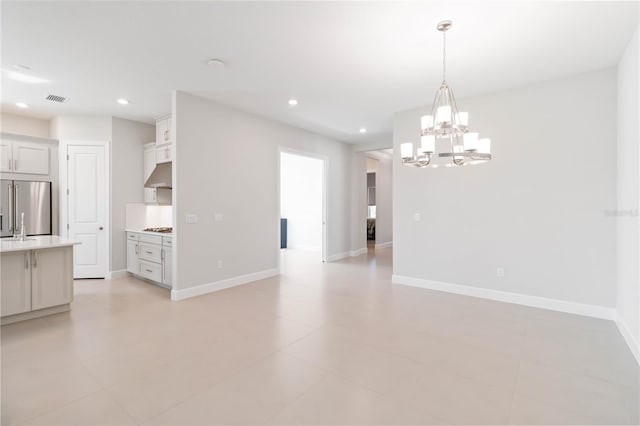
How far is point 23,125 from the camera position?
5.43m

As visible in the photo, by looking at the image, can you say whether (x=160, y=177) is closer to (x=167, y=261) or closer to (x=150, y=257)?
(x=150, y=257)

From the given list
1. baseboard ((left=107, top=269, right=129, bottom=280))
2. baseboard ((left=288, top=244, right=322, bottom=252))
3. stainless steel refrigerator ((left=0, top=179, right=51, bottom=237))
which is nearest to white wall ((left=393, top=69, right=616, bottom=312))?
baseboard ((left=288, top=244, right=322, bottom=252))

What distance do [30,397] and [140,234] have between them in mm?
3469

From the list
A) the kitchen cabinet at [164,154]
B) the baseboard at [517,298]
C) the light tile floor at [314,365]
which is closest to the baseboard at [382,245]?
the baseboard at [517,298]

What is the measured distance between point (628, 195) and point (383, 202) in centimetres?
695

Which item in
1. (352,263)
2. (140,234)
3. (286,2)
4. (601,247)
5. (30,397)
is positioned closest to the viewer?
(30,397)

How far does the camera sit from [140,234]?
17.3 feet

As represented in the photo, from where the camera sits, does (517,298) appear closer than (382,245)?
Yes

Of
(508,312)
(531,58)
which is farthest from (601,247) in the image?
(531,58)

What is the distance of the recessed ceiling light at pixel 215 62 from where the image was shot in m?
3.33

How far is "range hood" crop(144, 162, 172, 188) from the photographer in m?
5.29

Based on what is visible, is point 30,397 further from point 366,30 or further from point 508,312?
point 508,312

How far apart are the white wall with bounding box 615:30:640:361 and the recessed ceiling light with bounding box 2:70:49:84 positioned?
645cm

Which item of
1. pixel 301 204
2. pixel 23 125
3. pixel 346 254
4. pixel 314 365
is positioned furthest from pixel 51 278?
pixel 301 204
